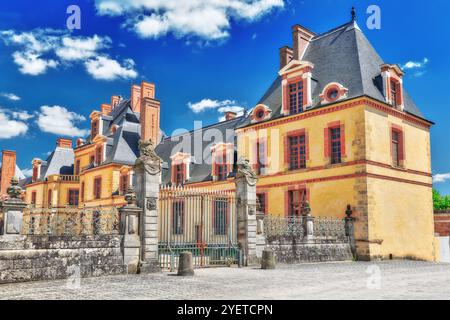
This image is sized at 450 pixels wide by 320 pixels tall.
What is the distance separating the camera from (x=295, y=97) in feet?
78.9

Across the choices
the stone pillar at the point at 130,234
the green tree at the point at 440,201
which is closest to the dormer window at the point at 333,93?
the stone pillar at the point at 130,234

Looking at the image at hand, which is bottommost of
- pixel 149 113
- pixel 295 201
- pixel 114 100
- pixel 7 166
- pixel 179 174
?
pixel 295 201

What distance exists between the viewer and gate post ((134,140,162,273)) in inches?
509

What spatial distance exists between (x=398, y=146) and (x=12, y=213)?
59.3ft

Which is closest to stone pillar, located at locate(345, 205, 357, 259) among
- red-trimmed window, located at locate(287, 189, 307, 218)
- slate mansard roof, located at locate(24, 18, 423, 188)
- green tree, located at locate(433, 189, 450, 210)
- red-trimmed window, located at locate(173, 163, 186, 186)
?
red-trimmed window, located at locate(287, 189, 307, 218)

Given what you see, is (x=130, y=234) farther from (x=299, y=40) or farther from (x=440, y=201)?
(x=440, y=201)

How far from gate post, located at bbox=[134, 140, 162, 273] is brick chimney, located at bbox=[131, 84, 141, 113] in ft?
86.7

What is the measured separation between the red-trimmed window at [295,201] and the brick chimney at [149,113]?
15785mm

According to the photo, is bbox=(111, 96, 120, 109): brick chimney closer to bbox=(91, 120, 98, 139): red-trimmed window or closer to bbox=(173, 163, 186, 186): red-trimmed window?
bbox=(91, 120, 98, 139): red-trimmed window

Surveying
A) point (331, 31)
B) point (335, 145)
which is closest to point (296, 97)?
point (335, 145)

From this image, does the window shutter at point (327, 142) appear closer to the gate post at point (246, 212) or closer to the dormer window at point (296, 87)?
the dormer window at point (296, 87)

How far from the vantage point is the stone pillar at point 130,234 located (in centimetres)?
1262
